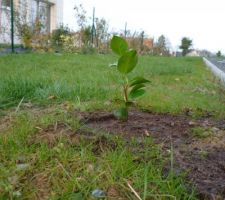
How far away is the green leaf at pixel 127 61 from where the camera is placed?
1.96 metres

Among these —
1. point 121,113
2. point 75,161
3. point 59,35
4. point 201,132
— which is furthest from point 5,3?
point 75,161

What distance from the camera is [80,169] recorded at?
156 centimetres

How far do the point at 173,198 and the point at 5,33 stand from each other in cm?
1181

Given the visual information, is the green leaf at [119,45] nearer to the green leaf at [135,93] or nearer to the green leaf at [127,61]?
the green leaf at [127,61]

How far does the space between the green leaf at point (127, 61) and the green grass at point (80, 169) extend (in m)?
0.43

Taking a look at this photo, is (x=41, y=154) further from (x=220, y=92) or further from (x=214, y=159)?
(x=220, y=92)

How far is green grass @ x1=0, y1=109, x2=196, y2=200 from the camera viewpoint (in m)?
1.39

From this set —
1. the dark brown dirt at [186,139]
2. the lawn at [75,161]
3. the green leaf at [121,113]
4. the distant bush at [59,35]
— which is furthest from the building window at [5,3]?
the green leaf at [121,113]

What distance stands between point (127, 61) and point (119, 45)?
11cm

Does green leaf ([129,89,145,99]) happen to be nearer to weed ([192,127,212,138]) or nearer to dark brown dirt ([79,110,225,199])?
dark brown dirt ([79,110,225,199])

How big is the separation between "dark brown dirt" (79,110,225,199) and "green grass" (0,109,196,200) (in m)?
0.09

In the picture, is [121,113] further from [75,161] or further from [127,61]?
[75,161]

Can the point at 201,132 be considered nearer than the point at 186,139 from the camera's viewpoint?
No

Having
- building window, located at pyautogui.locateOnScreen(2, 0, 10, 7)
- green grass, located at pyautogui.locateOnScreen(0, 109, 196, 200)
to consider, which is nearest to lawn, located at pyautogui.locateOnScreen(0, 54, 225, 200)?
green grass, located at pyautogui.locateOnScreen(0, 109, 196, 200)
